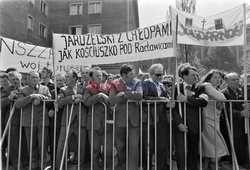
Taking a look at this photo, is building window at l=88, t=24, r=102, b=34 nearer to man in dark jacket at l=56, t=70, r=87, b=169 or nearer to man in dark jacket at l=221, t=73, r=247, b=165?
man in dark jacket at l=56, t=70, r=87, b=169

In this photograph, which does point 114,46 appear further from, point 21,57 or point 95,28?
point 95,28

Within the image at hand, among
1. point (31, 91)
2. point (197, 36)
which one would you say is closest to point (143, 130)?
point (197, 36)

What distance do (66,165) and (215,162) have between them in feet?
8.08

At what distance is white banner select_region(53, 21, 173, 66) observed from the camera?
3830 millimetres

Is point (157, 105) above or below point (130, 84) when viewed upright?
below

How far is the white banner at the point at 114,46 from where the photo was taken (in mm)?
3830

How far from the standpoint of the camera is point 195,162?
366 centimetres

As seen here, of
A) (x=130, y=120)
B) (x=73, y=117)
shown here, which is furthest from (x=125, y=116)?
(x=73, y=117)

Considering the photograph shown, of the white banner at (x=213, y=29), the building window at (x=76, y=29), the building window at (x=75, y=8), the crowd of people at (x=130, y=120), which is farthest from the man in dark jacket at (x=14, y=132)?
the building window at (x=75, y=8)

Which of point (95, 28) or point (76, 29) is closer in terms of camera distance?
point (95, 28)

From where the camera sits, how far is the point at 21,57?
567cm

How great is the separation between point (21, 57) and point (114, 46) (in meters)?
2.87

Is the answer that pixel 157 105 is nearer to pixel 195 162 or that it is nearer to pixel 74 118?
pixel 195 162

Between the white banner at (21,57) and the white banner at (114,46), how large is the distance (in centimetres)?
137
